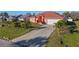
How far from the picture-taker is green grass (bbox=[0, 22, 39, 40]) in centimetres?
200

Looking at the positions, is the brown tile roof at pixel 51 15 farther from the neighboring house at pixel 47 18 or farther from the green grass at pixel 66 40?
the green grass at pixel 66 40

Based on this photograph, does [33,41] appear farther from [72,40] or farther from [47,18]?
[72,40]

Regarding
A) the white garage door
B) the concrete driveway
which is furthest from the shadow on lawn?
the white garage door

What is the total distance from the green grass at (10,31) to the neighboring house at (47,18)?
109 mm

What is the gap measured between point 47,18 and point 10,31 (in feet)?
1.17

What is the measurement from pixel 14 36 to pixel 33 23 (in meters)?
0.21

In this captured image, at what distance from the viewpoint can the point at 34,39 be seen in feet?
6.60

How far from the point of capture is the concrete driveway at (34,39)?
201cm

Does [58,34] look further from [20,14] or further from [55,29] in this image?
[20,14]

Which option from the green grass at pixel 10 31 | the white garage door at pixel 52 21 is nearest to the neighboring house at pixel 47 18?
the white garage door at pixel 52 21

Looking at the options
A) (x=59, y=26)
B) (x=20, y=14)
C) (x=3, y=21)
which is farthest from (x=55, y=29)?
(x=3, y=21)

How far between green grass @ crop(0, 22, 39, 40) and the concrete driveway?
4 centimetres

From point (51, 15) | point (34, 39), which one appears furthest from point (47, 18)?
point (34, 39)

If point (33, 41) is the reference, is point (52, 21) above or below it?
above
